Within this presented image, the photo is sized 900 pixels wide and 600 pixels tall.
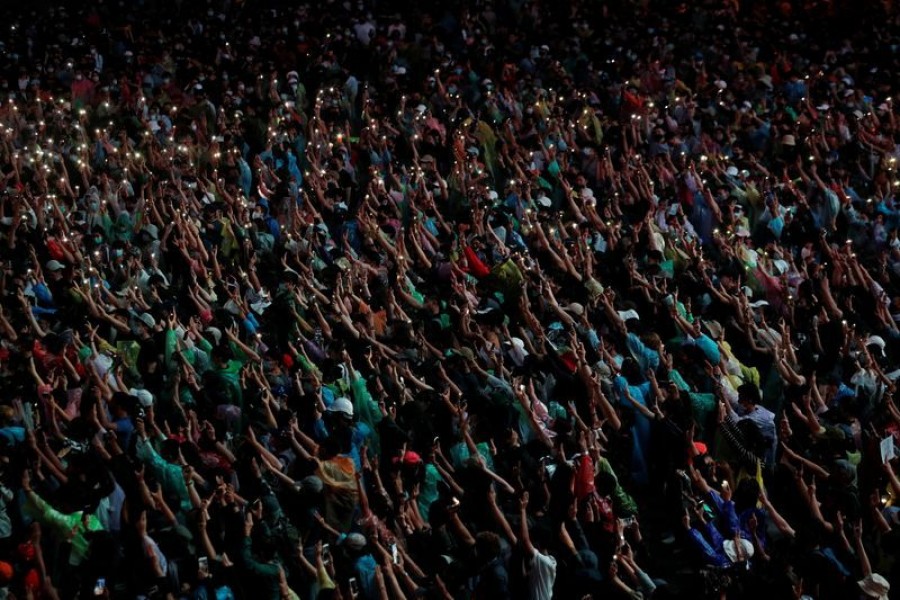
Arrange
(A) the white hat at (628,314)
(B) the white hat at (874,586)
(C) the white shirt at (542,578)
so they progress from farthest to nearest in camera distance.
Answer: (A) the white hat at (628,314) → (C) the white shirt at (542,578) → (B) the white hat at (874,586)

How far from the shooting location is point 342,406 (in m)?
8.79

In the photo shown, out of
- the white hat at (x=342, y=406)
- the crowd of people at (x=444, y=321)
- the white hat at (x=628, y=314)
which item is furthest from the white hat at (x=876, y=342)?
the white hat at (x=342, y=406)

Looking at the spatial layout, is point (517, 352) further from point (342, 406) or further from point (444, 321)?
point (342, 406)

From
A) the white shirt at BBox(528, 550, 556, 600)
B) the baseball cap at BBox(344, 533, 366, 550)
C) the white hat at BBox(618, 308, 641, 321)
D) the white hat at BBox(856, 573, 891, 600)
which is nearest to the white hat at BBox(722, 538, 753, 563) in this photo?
the white hat at BBox(856, 573, 891, 600)

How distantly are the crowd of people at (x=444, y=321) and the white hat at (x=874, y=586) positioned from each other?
10 cm

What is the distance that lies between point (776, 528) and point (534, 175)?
6810 mm

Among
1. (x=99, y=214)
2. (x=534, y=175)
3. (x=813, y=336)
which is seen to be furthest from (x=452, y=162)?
(x=813, y=336)

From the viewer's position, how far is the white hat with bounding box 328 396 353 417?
8.74m

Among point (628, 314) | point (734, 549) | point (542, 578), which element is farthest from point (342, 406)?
point (734, 549)

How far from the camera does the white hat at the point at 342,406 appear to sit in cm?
874

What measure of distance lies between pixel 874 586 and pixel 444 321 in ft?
14.8

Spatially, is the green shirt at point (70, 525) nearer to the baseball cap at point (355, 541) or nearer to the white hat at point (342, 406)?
the baseball cap at point (355, 541)

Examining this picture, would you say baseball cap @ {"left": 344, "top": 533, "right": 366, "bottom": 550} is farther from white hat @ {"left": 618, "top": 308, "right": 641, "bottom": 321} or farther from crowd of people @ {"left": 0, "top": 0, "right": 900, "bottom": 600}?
white hat @ {"left": 618, "top": 308, "right": 641, "bottom": 321}

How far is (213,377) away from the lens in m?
9.19
